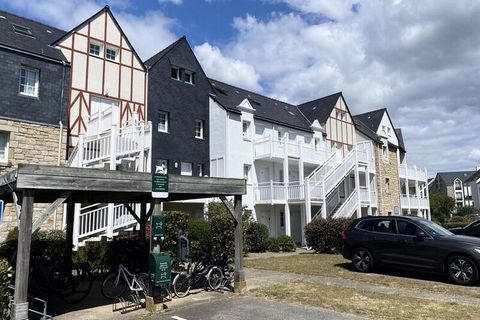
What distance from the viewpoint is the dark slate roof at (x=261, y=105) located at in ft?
86.9

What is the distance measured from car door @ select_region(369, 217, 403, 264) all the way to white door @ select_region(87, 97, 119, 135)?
10.2 metres

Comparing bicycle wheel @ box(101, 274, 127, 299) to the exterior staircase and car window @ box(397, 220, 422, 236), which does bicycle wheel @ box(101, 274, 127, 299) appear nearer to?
the exterior staircase

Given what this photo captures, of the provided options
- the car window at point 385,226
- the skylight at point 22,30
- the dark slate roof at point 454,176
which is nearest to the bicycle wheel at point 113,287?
the car window at point 385,226

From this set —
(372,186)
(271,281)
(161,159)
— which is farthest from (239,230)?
(372,186)

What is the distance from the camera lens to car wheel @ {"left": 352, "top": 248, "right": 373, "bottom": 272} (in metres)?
12.6

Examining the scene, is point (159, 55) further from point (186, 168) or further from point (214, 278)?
point (214, 278)

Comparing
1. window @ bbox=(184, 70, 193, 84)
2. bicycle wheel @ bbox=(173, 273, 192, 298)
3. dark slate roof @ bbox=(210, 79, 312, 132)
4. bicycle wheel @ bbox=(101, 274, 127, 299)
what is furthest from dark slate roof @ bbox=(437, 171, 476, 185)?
bicycle wheel @ bbox=(101, 274, 127, 299)

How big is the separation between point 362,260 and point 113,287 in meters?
7.40

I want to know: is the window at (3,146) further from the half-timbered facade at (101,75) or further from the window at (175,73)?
the window at (175,73)

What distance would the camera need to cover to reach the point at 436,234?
37.7 ft

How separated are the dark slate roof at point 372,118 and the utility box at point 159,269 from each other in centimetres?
3309

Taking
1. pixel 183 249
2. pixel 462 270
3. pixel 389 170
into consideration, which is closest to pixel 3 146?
pixel 183 249

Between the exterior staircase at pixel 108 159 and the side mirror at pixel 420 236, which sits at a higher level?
the exterior staircase at pixel 108 159

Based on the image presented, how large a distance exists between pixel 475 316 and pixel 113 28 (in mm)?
19178
